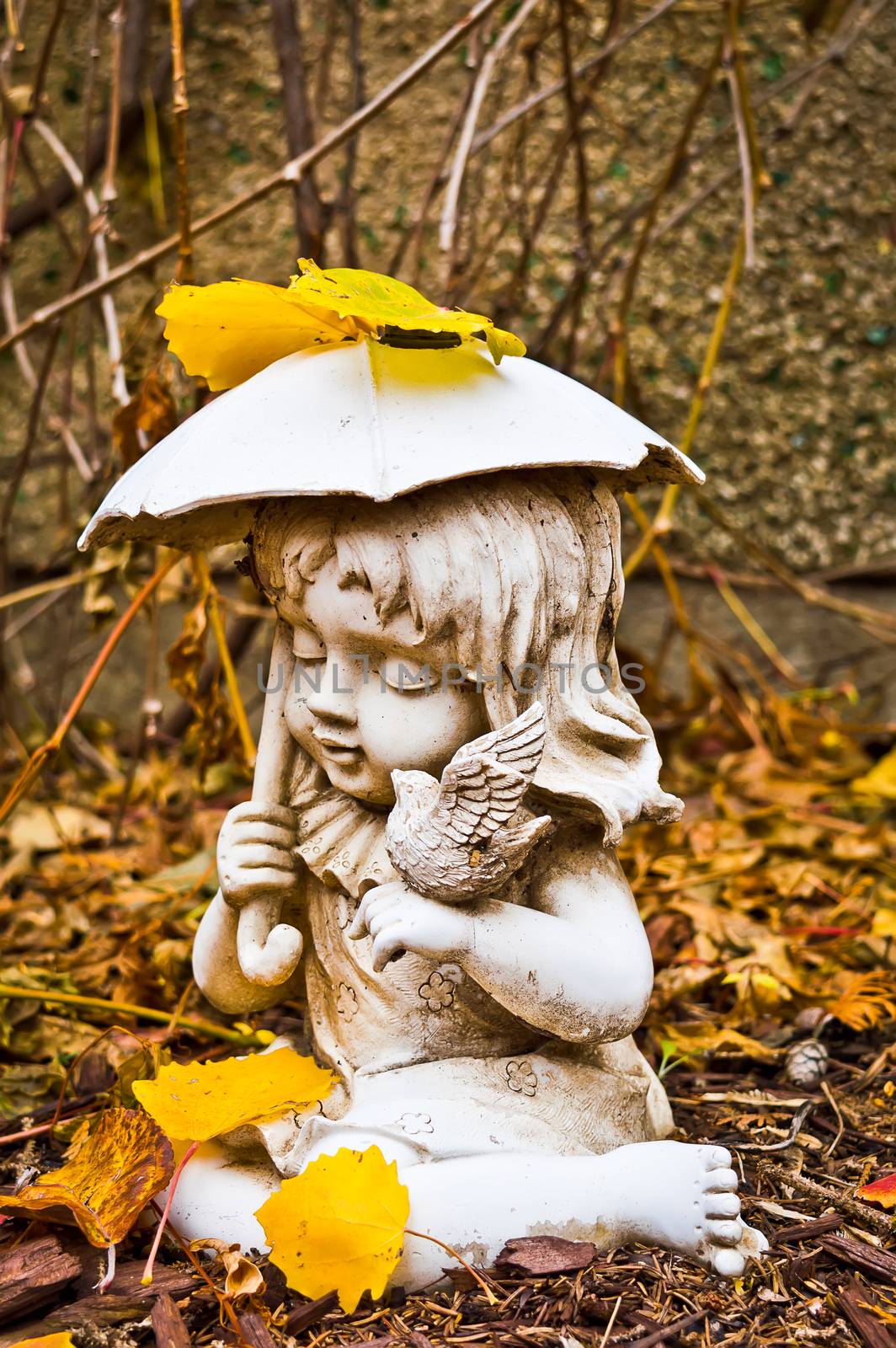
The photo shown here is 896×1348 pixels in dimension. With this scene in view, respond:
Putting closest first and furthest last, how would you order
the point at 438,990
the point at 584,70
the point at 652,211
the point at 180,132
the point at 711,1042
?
the point at 438,990
the point at 180,132
the point at 711,1042
the point at 652,211
the point at 584,70

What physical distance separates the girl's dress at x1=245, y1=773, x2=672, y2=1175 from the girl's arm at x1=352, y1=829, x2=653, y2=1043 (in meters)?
0.10

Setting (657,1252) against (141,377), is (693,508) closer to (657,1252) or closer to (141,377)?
(141,377)

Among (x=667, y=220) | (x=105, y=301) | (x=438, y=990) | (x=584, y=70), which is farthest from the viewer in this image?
(x=667, y=220)

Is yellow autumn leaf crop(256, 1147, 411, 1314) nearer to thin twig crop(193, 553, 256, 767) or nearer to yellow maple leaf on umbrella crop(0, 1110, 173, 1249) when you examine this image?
yellow maple leaf on umbrella crop(0, 1110, 173, 1249)

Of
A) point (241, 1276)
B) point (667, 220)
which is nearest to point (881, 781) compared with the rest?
point (667, 220)

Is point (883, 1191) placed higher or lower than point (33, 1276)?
lower

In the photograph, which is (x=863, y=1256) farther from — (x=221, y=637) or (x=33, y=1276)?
(x=221, y=637)

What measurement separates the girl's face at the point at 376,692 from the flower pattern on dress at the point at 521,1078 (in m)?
0.38

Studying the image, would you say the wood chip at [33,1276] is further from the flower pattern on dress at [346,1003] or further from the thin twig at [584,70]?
the thin twig at [584,70]

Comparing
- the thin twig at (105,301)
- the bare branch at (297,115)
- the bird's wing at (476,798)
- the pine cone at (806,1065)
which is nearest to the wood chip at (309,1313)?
the bird's wing at (476,798)

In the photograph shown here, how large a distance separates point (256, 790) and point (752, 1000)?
103 centimetres

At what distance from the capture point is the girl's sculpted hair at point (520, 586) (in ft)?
5.30

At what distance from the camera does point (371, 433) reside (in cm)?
156

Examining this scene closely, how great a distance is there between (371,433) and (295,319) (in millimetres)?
287
